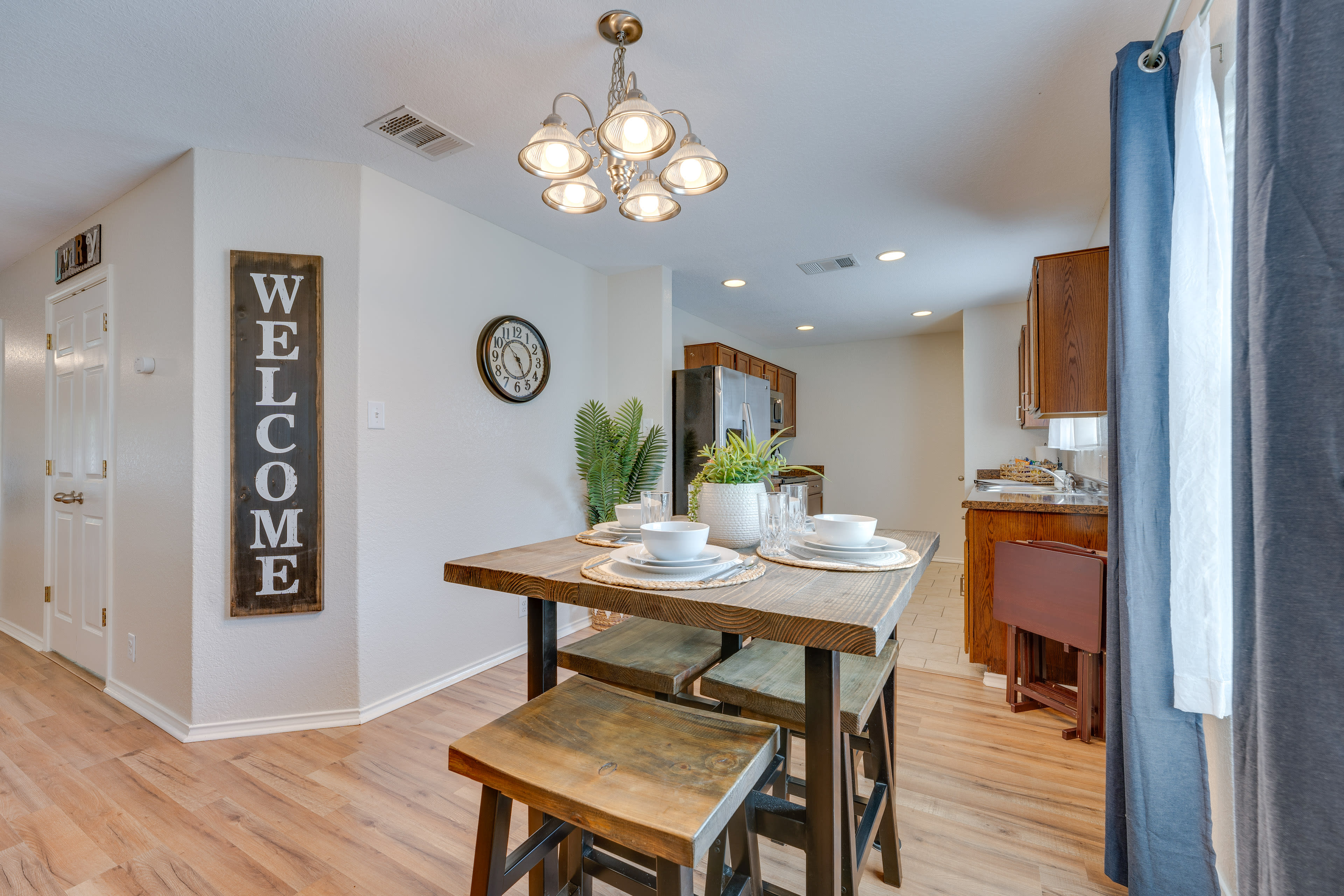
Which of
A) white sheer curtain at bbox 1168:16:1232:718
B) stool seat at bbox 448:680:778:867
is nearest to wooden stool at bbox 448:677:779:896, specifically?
stool seat at bbox 448:680:778:867

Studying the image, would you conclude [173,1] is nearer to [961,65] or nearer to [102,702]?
[961,65]

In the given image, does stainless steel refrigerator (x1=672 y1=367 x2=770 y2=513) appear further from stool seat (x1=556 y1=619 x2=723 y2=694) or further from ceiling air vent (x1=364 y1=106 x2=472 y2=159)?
stool seat (x1=556 y1=619 x2=723 y2=694)

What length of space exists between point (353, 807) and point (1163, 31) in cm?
308

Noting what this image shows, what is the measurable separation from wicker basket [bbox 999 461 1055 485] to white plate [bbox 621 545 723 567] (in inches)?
142

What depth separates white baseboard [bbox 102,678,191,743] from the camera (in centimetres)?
230

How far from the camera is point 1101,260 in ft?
8.16

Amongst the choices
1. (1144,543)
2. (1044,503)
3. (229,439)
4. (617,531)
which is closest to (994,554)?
(1044,503)

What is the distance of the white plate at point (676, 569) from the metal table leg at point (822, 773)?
0.23 metres

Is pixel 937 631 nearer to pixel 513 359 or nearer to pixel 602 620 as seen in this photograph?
pixel 602 620

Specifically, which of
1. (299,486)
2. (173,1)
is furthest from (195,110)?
(299,486)

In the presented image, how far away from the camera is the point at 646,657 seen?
1456mm

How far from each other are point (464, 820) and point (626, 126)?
2035 millimetres

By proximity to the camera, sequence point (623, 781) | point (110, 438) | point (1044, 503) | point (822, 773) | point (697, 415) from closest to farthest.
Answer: point (623, 781) → point (822, 773) → point (1044, 503) → point (110, 438) → point (697, 415)

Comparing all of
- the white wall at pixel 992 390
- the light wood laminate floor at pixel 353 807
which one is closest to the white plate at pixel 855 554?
the light wood laminate floor at pixel 353 807
